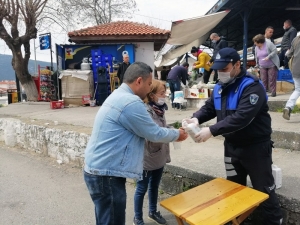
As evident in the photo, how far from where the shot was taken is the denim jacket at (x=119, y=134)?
2.13m

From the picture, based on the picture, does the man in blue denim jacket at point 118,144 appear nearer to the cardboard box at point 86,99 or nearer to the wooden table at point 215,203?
the wooden table at point 215,203

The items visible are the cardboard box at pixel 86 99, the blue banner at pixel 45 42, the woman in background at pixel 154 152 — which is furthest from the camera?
the blue banner at pixel 45 42

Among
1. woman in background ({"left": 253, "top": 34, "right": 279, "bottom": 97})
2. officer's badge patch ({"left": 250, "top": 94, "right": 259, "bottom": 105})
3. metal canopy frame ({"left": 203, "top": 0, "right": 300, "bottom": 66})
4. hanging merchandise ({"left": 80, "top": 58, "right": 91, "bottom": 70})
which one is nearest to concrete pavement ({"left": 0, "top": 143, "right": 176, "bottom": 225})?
officer's badge patch ({"left": 250, "top": 94, "right": 259, "bottom": 105})

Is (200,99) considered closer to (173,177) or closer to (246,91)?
(173,177)

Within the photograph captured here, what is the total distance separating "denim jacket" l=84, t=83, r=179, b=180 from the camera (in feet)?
7.00

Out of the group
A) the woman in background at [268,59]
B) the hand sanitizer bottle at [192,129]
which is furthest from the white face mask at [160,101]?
the woman in background at [268,59]

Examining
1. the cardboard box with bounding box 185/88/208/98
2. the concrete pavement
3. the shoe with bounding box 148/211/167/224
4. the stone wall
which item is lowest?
the concrete pavement

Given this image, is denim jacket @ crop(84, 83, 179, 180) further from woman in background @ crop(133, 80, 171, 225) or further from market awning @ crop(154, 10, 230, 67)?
market awning @ crop(154, 10, 230, 67)

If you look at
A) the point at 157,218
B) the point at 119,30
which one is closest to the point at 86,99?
the point at 119,30

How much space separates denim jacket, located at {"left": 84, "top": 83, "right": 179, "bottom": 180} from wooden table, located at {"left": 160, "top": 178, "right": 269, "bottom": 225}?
48 cm

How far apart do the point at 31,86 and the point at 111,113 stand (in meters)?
13.0

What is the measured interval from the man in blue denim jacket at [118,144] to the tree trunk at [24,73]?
12.4 m

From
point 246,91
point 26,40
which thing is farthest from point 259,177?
point 26,40

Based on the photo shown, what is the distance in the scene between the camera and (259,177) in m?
2.45
